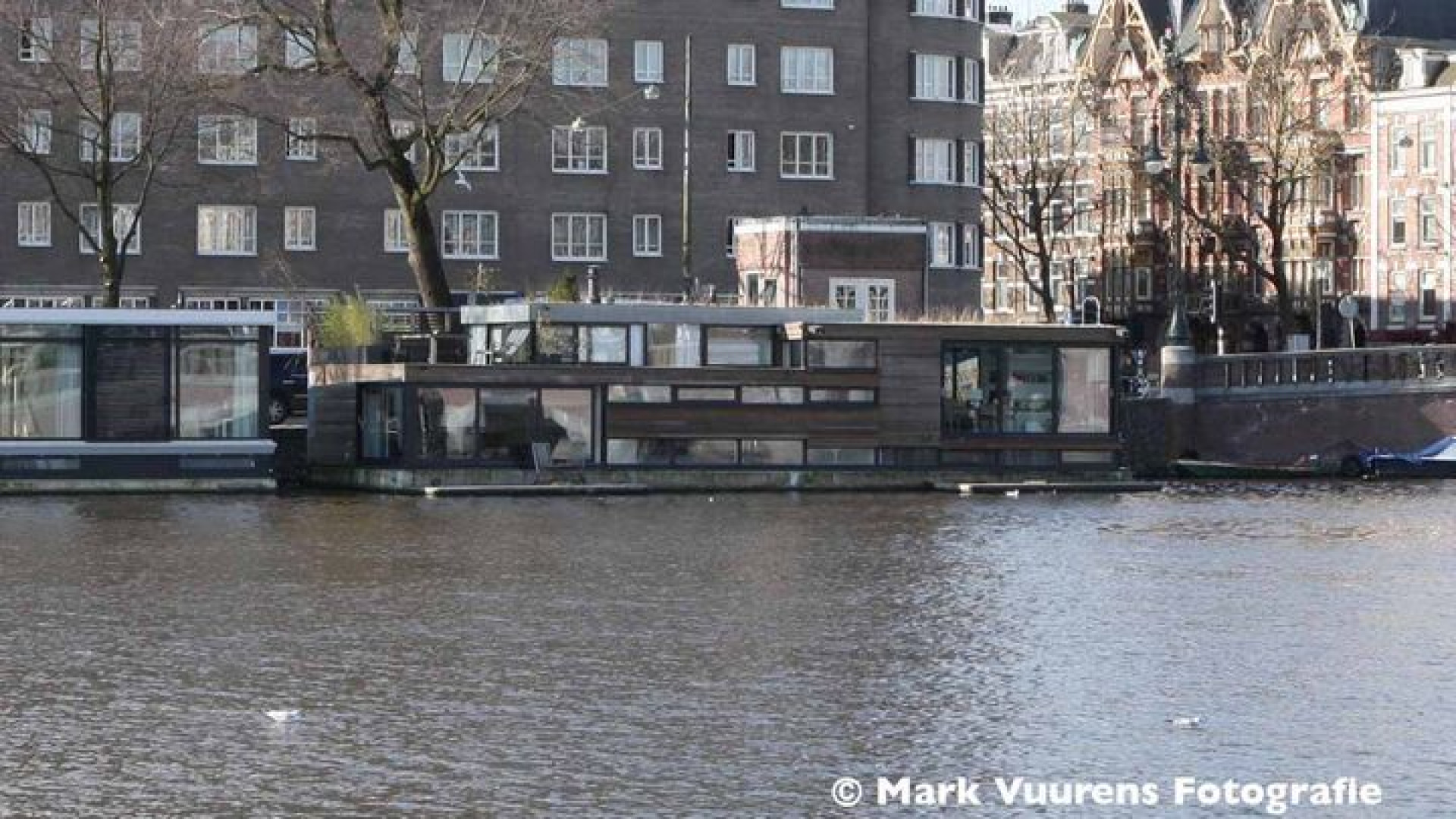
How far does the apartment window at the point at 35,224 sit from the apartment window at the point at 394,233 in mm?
10922

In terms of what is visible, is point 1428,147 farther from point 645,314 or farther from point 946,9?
point 645,314

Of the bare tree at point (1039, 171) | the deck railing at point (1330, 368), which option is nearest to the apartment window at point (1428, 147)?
the bare tree at point (1039, 171)

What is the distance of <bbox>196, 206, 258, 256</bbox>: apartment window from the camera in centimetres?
9756

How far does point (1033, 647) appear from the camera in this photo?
31609mm

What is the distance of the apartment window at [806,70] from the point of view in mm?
103188

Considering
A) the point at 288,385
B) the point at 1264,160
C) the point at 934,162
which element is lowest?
the point at 288,385

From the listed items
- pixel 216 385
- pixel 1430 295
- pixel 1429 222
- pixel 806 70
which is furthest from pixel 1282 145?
pixel 216 385

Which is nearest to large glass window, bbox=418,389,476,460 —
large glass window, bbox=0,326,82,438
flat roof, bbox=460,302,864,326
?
flat roof, bbox=460,302,864,326

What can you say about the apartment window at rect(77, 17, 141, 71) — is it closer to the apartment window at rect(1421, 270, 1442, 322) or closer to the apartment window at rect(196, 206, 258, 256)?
the apartment window at rect(196, 206, 258, 256)

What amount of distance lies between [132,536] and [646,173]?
56.7m

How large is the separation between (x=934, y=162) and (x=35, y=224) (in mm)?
31583

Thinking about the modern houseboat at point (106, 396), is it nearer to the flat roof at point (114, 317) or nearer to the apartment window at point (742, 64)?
the flat roof at point (114, 317)

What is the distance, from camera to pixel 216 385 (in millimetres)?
59219

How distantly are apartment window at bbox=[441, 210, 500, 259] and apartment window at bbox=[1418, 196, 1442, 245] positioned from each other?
148 feet
